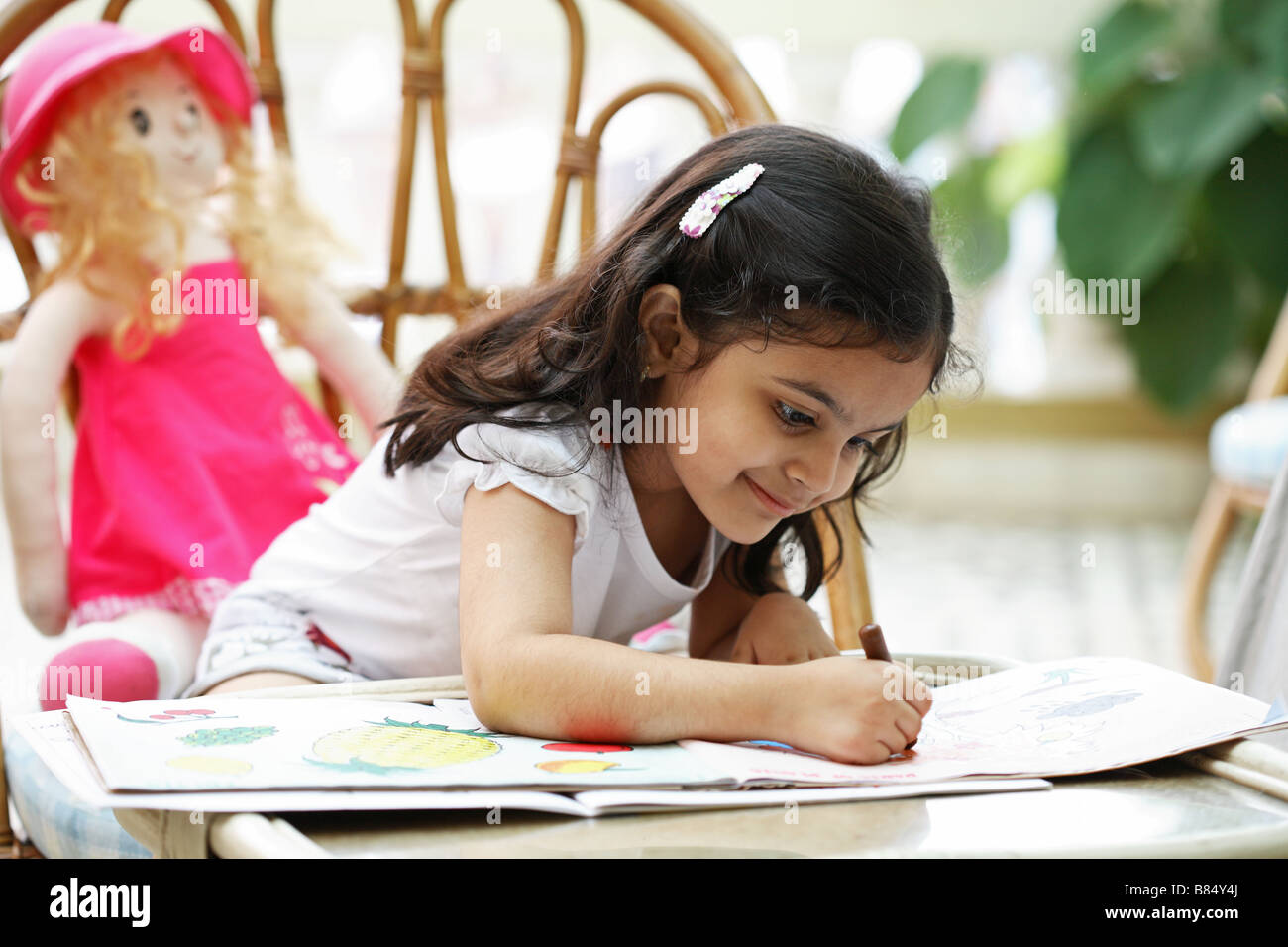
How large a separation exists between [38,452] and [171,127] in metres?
0.29

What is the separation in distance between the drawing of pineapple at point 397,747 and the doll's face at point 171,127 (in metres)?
0.65

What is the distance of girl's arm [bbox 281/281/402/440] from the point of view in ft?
3.59

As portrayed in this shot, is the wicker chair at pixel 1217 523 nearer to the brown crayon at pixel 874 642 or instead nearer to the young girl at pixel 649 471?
the young girl at pixel 649 471

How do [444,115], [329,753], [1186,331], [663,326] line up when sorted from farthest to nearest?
1. [1186,331]
2. [444,115]
3. [663,326]
4. [329,753]

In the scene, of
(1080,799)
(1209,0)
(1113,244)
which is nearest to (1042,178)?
(1113,244)

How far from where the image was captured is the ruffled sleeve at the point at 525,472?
2.19 ft

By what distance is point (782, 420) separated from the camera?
669mm

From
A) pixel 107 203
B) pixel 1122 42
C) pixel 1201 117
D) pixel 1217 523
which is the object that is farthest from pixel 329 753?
pixel 1122 42

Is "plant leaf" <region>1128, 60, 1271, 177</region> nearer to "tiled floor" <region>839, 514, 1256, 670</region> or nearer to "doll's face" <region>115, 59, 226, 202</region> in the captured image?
"tiled floor" <region>839, 514, 1256, 670</region>

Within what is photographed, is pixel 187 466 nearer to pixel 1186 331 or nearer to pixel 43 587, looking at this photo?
pixel 43 587

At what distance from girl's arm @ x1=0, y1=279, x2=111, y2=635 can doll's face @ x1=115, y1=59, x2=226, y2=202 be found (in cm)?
14

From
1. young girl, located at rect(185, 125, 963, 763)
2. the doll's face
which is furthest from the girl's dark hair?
the doll's face

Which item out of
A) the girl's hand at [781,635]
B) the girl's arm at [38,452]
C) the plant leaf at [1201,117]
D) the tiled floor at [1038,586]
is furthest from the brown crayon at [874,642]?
the plant leaf at [1201,117]

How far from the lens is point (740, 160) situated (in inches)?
28.7
